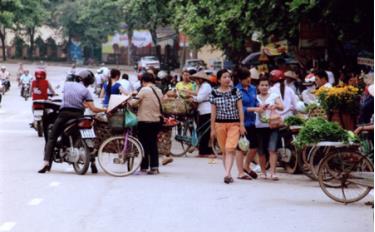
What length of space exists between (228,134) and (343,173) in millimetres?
2825

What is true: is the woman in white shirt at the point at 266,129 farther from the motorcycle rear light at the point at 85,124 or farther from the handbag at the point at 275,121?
the motorcycle rear light at the point at 85,124

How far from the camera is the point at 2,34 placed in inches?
3344

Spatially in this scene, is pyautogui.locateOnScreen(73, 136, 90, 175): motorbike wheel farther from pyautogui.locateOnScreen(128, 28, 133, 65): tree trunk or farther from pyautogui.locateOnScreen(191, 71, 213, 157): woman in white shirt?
pyautogui.locateOnScreen(128, 28, 133, 65): tree trunk

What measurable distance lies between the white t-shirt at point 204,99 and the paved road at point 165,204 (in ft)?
8.07

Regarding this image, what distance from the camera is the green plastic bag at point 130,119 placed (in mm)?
14859

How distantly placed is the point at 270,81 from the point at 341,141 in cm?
368

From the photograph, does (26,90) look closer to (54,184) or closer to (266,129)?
(266,129)

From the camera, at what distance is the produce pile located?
1248cm

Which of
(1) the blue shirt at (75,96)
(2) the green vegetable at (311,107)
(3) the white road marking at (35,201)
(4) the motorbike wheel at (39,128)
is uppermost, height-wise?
(1) the blue shirt at (75,96)

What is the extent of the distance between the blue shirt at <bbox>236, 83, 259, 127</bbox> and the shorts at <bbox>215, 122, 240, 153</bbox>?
0.48m

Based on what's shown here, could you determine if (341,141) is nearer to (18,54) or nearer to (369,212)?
(369,212)

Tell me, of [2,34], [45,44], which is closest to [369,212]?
[2,34]

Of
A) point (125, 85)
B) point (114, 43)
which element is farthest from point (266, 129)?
point (114, 43)

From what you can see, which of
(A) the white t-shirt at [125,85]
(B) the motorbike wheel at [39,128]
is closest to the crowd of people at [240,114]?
(A) the white t-shirt at [125,85]
